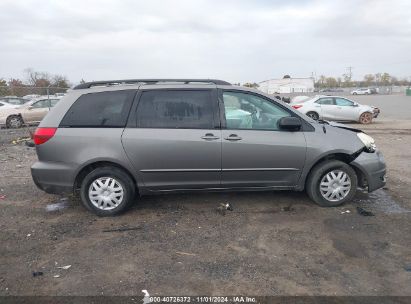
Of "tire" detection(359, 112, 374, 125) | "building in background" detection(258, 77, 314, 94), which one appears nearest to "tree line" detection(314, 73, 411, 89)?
"building in background" detection(258, 77, 314, 94)

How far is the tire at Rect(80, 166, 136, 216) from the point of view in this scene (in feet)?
15.2

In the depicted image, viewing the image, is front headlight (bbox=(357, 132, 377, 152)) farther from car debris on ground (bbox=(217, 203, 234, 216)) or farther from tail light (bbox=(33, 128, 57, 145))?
tail light (bbox=(33, 128, 57, 145))

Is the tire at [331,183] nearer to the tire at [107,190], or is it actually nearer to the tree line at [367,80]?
the tire at [107,190]

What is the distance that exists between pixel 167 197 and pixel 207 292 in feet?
8.45

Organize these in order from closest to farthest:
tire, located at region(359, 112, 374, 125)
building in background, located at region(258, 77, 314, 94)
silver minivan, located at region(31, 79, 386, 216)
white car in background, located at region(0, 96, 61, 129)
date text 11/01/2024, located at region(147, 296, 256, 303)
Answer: date text 11/01/2024, located at region(147, 296, 256, 303) → silver minivan, located at region(31, 79, 386, 216) → white car in background, located at region(0, 96, 61, 129) → tire, located at region(359, 112, 374, 125) → building in background, located at region(258, 77, 314, 94)

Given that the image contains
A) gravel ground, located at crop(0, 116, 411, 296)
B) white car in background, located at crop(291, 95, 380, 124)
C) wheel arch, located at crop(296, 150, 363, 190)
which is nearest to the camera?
gravel ground, located at crop(0, 116, 411, 296)

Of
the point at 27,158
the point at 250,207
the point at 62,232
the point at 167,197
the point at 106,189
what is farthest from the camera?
the point at 27,158

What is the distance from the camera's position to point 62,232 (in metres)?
4.34

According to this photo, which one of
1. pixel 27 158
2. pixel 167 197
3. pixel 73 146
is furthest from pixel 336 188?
pixel 27 158

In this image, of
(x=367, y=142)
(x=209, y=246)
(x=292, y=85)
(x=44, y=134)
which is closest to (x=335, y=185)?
(x=367, y=142)

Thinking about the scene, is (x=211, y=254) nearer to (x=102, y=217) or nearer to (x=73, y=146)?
(x=102, y=217)

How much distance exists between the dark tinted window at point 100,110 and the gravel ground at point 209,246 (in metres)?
1.29

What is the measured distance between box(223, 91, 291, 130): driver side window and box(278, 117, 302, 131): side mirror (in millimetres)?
94

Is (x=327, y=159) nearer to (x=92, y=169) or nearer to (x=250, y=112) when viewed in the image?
(x=250, y=112)
